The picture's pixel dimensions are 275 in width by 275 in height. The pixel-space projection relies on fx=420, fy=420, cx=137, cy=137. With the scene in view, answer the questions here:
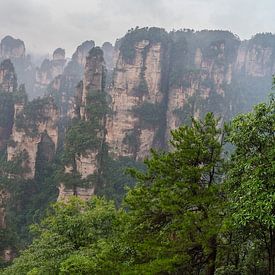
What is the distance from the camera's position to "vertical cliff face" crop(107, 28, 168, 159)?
7146cm

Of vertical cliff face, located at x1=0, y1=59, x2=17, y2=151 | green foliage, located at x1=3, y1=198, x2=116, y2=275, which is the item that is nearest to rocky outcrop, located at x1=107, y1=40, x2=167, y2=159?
vertical cliff face, located at x1=0, y1=59, x2=17, y2=151

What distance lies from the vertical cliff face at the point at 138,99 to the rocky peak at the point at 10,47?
57.7 m

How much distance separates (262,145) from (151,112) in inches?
2520

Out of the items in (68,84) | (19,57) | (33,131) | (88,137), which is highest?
(19,57)

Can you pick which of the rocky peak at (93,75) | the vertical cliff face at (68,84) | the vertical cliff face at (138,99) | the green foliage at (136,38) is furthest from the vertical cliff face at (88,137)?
the vertical cliff face at (68,84)

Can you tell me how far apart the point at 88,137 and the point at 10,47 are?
85.2 m

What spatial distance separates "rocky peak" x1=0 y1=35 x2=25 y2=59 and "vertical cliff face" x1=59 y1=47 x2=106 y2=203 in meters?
74.1

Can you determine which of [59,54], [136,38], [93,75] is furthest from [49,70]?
[93,75]

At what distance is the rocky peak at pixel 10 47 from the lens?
124m

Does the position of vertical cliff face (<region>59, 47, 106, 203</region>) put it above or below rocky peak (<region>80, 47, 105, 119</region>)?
below

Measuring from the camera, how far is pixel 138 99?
7538 cm

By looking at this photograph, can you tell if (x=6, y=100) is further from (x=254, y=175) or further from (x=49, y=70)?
(x=254, y=175)

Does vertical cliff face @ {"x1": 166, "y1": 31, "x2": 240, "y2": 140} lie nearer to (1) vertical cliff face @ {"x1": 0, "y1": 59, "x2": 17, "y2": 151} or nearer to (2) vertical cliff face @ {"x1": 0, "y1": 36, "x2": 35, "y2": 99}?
(1) vertical cliff face @ {"x1": 0, "y1": 59, "x2": 17, "y2": 151}

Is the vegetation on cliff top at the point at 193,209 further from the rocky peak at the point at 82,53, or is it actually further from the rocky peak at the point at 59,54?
the rocky peak at the point at 59,54
